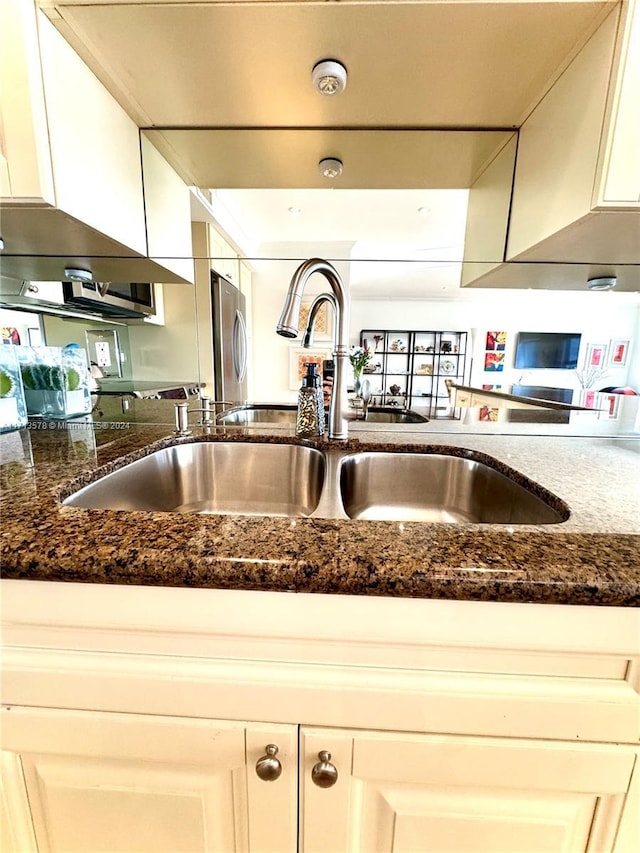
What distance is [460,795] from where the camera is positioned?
1.41ft

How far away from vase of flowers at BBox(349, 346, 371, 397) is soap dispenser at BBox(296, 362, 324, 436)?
24 cm

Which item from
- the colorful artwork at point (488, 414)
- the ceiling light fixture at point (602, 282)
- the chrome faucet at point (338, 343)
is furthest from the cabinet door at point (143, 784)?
the ceiling light fixture at point (602, 282)

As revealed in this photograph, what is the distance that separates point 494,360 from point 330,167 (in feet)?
4.39

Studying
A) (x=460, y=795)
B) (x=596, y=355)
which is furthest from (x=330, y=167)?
(x=596, y=355)

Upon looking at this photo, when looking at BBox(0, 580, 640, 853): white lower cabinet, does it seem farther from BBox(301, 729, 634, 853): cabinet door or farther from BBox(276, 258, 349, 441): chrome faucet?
BBox(276, 258, 349, 441): chrome faucet

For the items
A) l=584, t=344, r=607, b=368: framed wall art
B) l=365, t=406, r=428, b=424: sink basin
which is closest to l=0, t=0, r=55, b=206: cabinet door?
l=365, t=406, r=428, b=424: sink basin

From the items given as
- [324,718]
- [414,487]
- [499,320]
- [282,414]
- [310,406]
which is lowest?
[324,718]

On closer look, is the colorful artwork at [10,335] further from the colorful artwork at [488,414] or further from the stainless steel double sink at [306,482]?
the colorful artwork at [488,414]

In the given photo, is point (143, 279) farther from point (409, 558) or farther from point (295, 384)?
point (409, 558)

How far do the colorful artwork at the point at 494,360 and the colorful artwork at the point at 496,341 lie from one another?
4cm

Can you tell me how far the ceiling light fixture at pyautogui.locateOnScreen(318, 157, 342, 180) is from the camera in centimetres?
99

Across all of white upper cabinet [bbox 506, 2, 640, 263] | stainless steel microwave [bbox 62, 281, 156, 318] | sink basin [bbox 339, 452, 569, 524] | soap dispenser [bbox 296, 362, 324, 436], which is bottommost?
Result: sink basin [bbox 339, 452, 569, 524]

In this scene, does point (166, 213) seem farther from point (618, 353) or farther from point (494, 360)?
point (618, 353)

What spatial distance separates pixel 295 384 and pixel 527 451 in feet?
2.98
